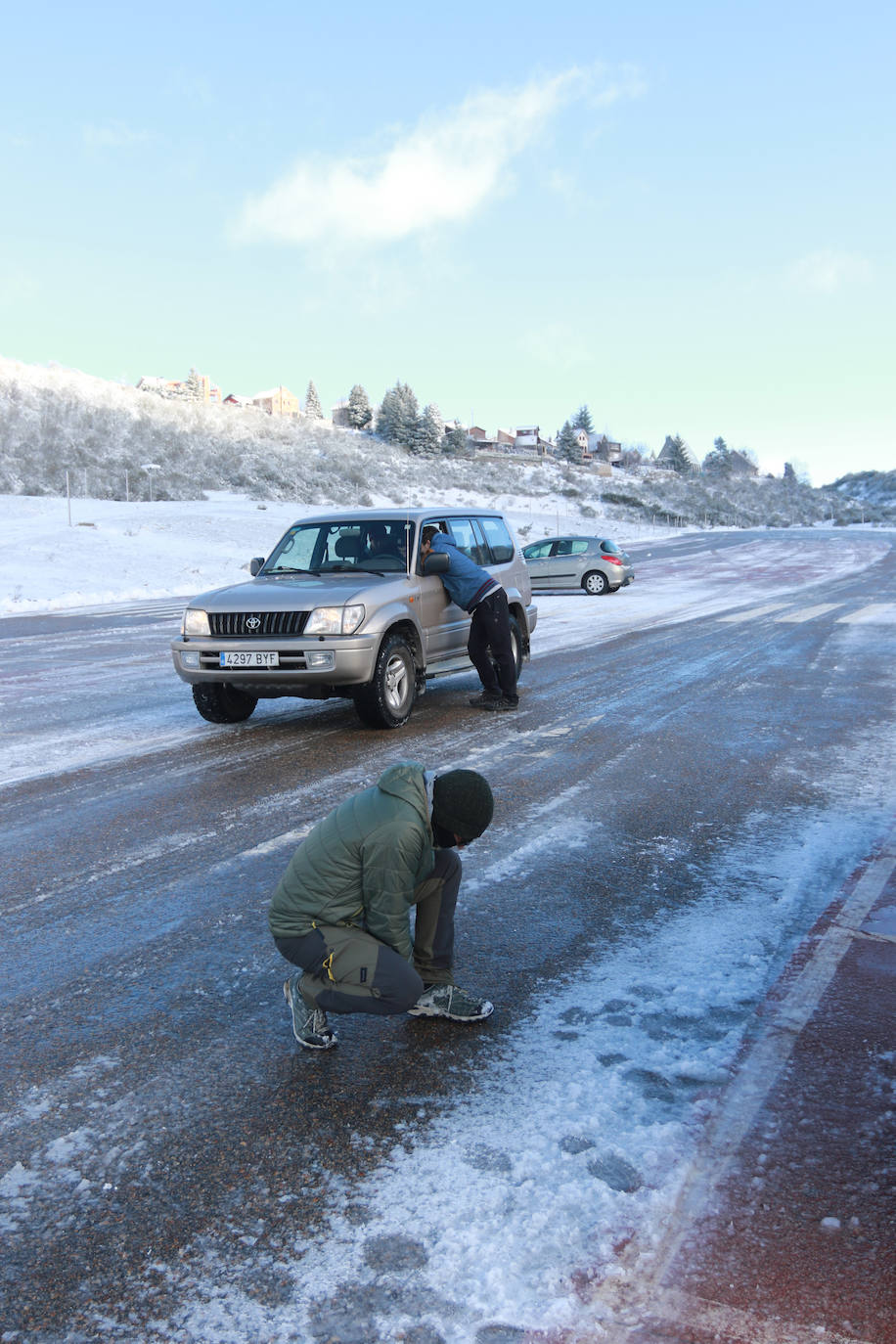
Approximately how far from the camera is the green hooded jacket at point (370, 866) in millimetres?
3037

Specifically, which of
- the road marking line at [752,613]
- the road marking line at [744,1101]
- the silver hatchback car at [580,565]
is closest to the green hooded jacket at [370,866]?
the road marking line at [744,1101]

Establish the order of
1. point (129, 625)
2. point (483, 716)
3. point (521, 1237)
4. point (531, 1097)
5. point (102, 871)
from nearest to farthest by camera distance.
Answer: point (521, 1237) → point (531, 1097) → point (102, 871) → point (483, 716) → point (129, 625)

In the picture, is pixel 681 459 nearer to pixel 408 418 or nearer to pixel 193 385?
pixel 408 418

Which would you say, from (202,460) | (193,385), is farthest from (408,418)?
(202,460)

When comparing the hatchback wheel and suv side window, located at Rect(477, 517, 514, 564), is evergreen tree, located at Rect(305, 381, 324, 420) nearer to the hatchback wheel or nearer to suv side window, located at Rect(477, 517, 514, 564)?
the hatchback wheel

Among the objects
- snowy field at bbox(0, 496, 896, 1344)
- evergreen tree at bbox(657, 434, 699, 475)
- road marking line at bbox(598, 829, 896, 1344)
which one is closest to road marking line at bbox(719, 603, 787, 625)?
snowy field at bbox(0, 496, 896, 1344)

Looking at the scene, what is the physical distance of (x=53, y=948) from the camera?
3982 millimetres

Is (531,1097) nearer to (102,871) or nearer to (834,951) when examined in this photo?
(834,951)

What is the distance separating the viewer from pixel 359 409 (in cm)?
12188

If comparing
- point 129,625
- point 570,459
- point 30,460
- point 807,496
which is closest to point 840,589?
point 129,625

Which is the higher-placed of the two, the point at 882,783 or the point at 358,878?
the point at 358,878

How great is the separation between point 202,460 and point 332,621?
6066cm

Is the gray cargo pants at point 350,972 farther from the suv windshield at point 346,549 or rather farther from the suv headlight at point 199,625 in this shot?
the suv windshield at point 346,549

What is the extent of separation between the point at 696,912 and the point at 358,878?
183 centimetres
